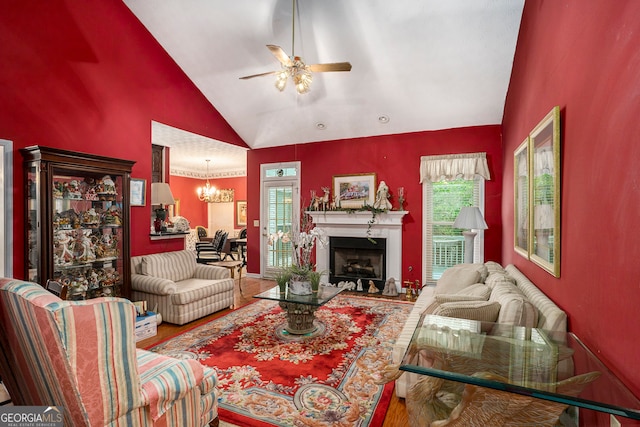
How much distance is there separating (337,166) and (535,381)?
508 cm

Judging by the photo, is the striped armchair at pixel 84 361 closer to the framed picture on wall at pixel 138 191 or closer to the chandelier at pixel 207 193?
the framed picture on wall at pixel 138 191

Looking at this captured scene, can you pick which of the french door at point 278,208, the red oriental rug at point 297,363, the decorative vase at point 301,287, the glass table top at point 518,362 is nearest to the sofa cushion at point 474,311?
the glass table top at point 518,362

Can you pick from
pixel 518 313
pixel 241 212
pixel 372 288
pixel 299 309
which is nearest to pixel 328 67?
pixel 299 309

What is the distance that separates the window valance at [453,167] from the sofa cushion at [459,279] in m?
2.00

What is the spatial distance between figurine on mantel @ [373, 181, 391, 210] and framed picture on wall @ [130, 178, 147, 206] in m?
3.60

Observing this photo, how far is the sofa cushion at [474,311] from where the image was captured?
2.17 m

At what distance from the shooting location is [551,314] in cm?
196

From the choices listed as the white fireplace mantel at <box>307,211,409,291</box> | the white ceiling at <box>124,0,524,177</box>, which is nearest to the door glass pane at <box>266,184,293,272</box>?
the white fireplace mantel at <box>307,211,409,291</box>

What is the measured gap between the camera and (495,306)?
2.22 meters

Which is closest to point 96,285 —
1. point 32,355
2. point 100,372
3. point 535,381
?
point 32,355

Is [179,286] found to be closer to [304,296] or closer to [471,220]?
[304,296]

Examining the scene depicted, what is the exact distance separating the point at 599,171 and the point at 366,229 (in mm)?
4283

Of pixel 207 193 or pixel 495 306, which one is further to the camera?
pixel 207 193

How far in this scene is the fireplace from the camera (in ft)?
18.8
